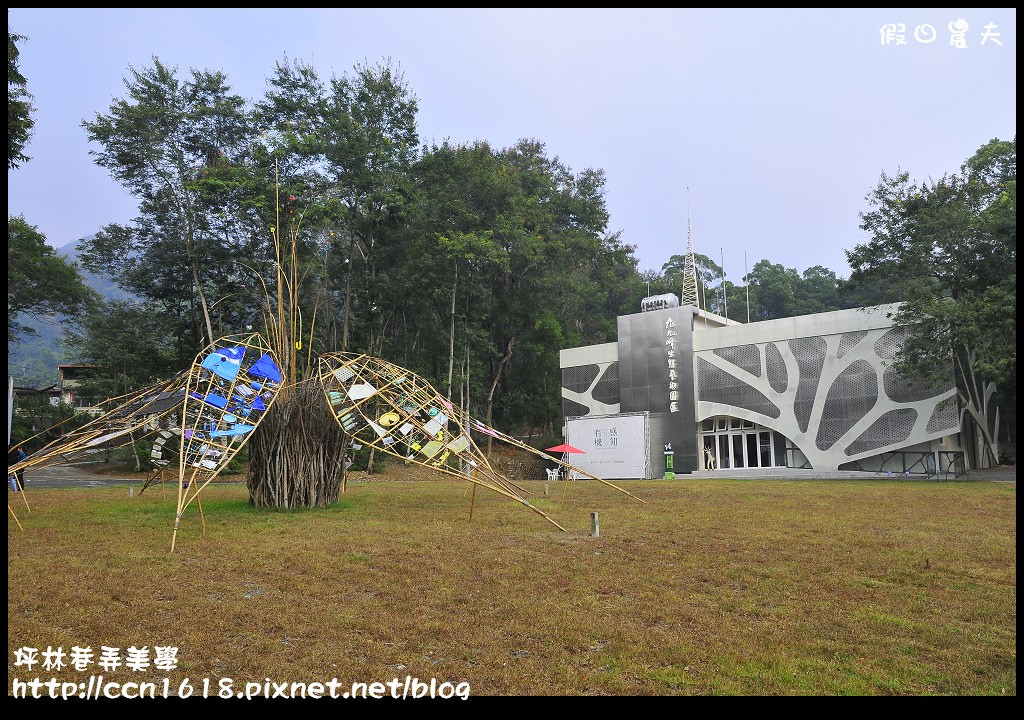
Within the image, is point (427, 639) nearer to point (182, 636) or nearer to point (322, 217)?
point (182, 636)

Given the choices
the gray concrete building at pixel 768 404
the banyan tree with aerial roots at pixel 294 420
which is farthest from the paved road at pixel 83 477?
the banyan tree with aerial roots at pixel 294 420

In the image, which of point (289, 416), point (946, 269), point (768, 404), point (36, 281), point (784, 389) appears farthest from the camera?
point (768, 404)

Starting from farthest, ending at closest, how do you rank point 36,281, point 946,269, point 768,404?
1. point 768,404
2. point 36,281
3. point 946,269

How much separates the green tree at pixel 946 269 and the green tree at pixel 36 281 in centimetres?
3013

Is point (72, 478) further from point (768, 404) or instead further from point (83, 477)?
point (768, 404)

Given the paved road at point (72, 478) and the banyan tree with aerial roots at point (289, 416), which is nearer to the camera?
the banyan tree with aerial roots at point (289, 416)

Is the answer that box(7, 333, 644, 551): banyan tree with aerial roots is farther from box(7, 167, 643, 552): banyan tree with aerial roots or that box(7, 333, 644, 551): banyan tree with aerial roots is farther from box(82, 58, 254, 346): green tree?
box(82, 58, 254, 346): green tree

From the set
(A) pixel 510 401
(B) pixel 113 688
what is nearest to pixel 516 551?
(B) pixel 113 688

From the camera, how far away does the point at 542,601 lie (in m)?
6.19

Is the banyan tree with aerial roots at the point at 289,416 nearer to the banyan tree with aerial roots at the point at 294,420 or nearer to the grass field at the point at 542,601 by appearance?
the banyan tree with aerial roots at the point at 294,420

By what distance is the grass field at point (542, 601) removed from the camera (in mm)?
4410

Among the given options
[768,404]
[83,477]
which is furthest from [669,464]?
[83,477]

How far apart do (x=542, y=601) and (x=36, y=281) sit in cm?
2950

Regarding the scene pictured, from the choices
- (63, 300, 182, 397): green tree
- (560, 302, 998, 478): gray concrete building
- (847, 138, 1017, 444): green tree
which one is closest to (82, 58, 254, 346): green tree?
(63, 300, 182, 397): green tree
